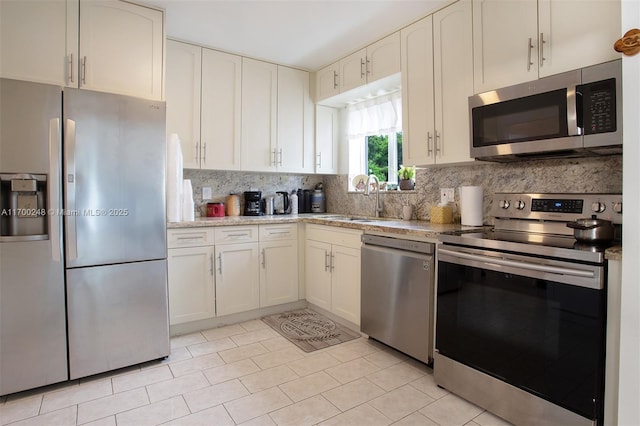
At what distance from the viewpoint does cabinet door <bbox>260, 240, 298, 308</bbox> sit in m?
3.31

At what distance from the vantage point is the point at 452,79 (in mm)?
2482

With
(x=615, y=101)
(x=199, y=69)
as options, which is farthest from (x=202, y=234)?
(x=615, y=101)

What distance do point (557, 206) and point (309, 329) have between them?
2.01m

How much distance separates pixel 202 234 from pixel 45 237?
3.57ft

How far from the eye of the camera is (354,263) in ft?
9.55

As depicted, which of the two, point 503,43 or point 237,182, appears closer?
point 503,43

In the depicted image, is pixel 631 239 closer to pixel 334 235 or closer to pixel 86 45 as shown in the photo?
pixel 334 235

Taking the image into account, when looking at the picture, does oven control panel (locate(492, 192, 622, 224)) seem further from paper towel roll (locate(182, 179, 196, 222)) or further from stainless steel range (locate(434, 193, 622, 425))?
paper towel roll (locate(182, 179, 196, 222))

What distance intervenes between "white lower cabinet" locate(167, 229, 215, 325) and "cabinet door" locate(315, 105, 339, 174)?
1564 millimetres

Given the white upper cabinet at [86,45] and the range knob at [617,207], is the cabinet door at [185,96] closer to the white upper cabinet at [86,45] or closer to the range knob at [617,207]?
the white upper cabinet at [86,45]

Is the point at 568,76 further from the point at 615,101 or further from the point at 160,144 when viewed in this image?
the point at 160,144

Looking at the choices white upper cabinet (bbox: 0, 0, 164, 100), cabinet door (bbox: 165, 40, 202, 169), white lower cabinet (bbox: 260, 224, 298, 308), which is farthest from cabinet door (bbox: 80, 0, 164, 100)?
white lower cabinet (bbox: 260, 224, 298, 308)

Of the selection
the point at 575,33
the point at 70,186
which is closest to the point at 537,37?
the point at 575,33

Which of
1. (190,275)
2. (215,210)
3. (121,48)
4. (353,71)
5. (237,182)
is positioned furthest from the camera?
(237,182)
